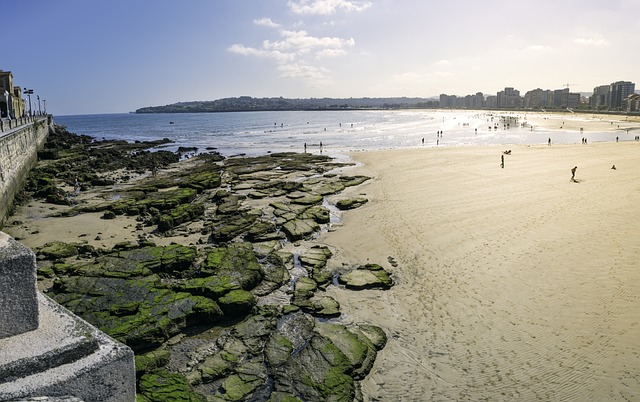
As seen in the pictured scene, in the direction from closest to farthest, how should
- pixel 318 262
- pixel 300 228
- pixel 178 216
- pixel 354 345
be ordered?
pixel 354 345 → pixel 318 262 → pixel 300 228 → pixel 178 216

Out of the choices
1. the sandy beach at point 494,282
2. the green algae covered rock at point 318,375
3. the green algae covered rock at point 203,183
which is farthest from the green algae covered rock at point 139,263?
the green algae covered rock at point 203,183

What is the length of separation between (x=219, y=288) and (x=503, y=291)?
7.79 meters

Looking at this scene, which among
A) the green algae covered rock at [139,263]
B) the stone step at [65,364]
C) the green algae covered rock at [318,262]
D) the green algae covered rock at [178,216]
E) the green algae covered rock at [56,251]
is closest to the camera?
the stone step at [65,364]

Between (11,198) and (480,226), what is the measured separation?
74.1 ft

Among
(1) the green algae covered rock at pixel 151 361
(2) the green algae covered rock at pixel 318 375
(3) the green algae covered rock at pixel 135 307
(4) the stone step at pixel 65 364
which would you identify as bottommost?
(2) the green algae covered rock at pixel 318 375

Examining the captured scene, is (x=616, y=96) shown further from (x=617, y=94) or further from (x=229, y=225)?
(x=229, y=225)

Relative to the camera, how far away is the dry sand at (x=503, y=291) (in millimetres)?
8375

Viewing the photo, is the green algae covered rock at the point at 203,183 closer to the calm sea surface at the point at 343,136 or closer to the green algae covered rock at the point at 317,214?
the green algae covered rock at the point at 317,214

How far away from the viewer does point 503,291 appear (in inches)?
467

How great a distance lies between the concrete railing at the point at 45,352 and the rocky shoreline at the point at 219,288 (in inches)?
126

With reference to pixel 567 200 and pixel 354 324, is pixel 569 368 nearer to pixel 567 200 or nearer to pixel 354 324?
pixel 354 324

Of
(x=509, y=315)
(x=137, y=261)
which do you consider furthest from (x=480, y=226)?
(x=137, y=261)

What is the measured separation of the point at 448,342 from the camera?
961 centimetres

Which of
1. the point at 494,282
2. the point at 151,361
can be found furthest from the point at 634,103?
the point at 151,361
